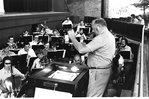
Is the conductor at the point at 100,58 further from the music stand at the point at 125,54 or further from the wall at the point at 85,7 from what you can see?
the wall at the point at 85,7

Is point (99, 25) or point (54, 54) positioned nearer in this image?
point (99, 25)

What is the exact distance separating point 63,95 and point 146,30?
38.1 ft

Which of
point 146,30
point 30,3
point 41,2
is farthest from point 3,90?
point 41,2

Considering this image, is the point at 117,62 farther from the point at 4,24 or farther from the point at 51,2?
the point at 51,2

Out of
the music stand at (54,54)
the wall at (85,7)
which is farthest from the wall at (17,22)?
the wall at (85,7)

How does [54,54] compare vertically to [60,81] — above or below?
below

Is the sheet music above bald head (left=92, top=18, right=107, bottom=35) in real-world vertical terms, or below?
below

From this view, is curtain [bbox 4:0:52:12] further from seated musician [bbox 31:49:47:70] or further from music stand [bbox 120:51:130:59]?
music stand [bbox 120:51:130:59]

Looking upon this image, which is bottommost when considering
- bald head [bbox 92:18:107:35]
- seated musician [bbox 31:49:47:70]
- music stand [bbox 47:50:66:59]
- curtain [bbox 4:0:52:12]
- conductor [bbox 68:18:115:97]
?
seated musician [bbox 31:49:47:70]

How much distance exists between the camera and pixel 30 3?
1471 centimetres

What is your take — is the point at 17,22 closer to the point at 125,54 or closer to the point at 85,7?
the point at 125,54

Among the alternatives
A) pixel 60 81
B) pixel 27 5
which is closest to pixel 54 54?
pixel 60 81

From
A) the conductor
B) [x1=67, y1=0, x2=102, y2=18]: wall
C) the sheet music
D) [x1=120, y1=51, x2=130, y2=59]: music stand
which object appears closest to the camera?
the sheet music

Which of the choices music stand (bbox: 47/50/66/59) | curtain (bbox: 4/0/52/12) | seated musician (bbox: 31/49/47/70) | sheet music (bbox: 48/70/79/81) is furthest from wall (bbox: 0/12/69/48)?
sheet music (bbox: 48/70/79/81)
